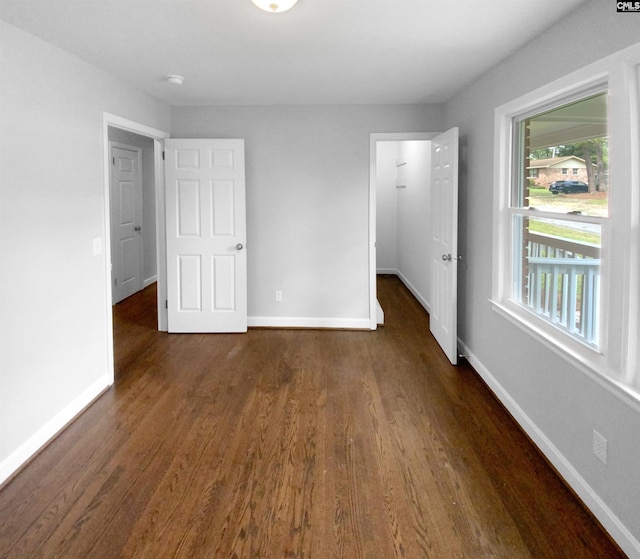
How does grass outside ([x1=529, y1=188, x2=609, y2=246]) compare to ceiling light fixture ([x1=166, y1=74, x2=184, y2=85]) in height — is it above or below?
below

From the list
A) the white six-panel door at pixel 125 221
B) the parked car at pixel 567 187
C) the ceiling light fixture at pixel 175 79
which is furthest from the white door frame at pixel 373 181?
the white six-panel door at pixel 125 221

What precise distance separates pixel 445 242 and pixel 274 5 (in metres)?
2.61

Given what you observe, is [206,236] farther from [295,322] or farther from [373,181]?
[373,181]

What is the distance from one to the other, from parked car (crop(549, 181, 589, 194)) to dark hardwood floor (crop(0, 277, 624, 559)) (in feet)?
4.61

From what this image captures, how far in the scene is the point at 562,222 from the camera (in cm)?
267

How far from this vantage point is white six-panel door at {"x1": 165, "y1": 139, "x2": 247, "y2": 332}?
198 inches

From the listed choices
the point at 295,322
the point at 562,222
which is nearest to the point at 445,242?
the point at 562,222

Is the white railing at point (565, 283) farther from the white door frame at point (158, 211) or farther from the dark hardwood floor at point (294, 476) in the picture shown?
the white door frame at point (158, 211)

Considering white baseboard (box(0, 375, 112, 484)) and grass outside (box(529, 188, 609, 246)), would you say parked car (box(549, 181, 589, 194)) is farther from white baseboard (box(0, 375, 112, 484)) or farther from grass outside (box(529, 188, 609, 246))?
white baseboard (box(0, 375, 112, 484))

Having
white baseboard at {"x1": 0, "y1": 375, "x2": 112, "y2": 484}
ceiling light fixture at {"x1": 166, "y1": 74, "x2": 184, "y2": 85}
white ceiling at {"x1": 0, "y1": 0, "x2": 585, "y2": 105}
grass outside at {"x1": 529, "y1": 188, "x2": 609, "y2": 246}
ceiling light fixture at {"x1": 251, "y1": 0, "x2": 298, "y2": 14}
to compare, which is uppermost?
ceiling light fixture at {"x1": 166, "y1": 74, "x2": 184, "y2": 85}

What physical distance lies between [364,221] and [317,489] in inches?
131

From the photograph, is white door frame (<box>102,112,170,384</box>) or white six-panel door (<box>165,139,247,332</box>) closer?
white door frame (<box>102,112,170,384</box>)

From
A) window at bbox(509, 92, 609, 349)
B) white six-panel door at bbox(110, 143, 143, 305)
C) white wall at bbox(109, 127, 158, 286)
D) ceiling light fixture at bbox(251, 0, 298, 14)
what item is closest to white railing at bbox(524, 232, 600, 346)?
window at bbox(509, 92, 609, 349)

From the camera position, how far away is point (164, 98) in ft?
15.6
